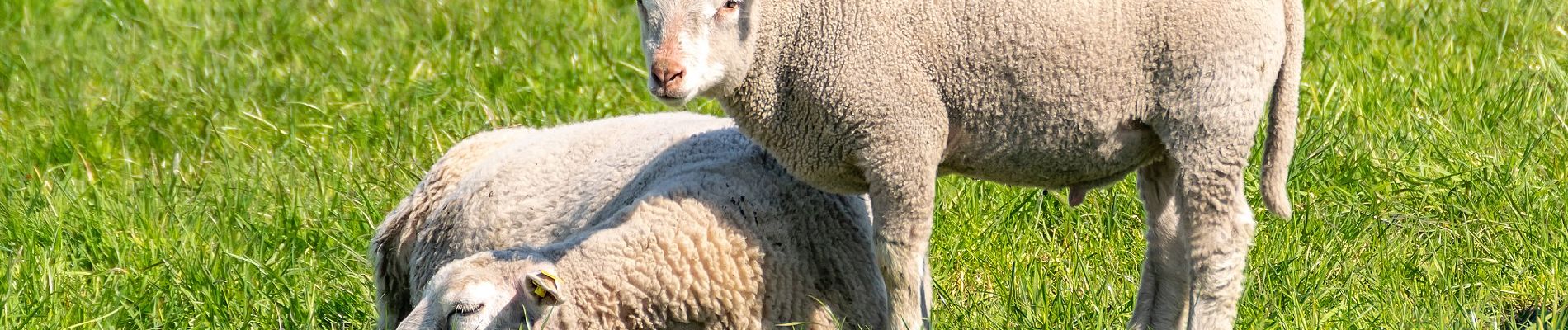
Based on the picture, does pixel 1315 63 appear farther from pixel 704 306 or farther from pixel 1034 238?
pixel 704 306

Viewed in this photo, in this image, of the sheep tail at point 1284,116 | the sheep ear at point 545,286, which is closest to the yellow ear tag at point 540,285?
the sheep ear at point 545,286

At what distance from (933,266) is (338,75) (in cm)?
312

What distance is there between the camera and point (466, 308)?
3.38 m

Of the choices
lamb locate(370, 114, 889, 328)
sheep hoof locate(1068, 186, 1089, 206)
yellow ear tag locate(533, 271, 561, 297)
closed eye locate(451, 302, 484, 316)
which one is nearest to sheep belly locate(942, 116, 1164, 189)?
sheep hoof locate(1068, 186, 1089, 206)

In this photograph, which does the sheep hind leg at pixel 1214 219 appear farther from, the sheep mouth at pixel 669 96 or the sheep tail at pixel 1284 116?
the sheep mouth at pixel 669 96

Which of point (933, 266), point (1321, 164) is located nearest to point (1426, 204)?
point (1321, 164)

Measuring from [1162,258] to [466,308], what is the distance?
1414 mm

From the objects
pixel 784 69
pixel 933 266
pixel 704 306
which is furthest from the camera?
pixel 933 266

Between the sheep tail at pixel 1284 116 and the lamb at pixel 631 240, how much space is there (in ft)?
2.67

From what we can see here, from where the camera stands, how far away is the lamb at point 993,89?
3119 millimetres

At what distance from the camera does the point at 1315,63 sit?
6.22m

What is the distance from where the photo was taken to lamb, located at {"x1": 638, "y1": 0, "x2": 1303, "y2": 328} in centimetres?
312

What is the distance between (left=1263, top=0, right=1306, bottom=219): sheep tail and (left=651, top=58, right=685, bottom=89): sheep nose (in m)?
1.22

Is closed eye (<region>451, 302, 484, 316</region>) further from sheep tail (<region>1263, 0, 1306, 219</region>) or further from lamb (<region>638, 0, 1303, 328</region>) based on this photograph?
sheep tail (<region>1263, 0, 1306, 219</region>)
